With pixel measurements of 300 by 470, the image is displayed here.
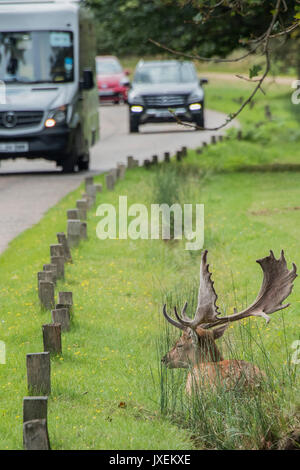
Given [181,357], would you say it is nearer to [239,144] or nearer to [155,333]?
[155,333]

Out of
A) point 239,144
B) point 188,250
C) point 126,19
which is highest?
point 126,19

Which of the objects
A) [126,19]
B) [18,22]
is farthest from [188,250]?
[18,22]

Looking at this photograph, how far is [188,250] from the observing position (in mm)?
12500

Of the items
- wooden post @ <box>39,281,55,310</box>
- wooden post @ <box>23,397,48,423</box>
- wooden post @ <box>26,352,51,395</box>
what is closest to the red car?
wooden post @ <box>39,281,55,310</box>

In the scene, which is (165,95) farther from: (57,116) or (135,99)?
(57,116)

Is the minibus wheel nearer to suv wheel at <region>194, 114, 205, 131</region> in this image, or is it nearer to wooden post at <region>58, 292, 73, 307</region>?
suv wheel at <region>194, 114, 205, 131</region>

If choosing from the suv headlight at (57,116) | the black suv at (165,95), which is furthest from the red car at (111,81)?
the suv headlight at (57,116)

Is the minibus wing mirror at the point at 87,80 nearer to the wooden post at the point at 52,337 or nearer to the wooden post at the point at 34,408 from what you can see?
the wooden post at the point at 52,337

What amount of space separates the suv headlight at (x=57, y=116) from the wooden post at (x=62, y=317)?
12.5 metres

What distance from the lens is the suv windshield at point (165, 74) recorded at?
3125 cm

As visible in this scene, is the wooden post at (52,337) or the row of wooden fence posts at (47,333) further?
the wooden post at (52,337)

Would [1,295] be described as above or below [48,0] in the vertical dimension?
below
